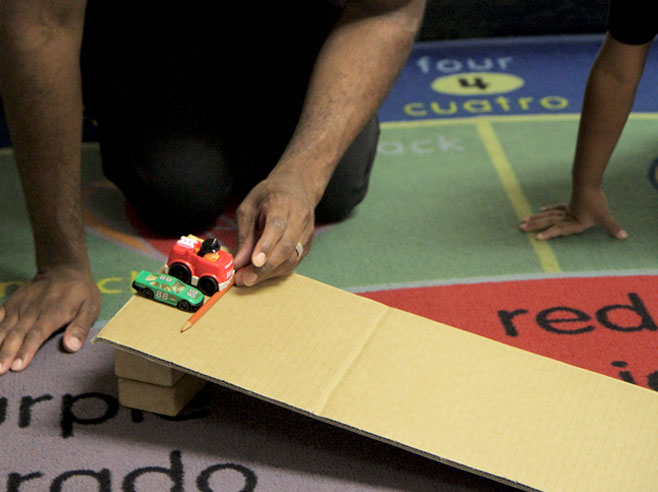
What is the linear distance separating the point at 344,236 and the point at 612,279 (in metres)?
0.45

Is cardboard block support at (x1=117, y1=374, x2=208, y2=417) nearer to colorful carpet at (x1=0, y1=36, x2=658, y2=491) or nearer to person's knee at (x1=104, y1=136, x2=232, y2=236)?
colorful carpet at (x1=0, y1=36, x2=658, y2=491)

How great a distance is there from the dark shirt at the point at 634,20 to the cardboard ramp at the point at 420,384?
1.95 feet

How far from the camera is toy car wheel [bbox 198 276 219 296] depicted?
37.3 inches

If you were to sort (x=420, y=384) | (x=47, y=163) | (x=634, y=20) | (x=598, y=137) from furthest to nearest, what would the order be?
(x=598, y=137)
(x=634, y=20)
(x=47, y=163)
(x=420, y=384)

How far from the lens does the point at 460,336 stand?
962 millimetres

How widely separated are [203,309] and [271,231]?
12cm

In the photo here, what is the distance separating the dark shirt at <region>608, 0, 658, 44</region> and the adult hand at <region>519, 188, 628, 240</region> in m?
0.26

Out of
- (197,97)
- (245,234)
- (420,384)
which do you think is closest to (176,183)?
(197,97)

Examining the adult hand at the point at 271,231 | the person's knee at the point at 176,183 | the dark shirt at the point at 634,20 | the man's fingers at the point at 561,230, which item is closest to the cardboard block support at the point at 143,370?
the adult hand at the point at 271,231

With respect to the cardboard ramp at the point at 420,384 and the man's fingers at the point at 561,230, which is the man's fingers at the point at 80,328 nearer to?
the cardboard ramp at the point at 420,384

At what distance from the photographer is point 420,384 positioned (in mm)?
902

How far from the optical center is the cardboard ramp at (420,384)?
32.9 inches

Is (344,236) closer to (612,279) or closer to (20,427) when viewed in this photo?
(612,279)

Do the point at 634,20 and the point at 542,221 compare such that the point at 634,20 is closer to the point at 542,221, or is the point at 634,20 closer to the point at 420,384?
the point at 542,221
